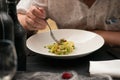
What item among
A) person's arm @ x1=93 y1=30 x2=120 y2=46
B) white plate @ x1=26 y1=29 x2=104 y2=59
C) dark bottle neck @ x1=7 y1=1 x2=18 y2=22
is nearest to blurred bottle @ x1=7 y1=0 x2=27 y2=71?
dark bottle neck @ x1=7 y1=1 x2=18 y2=22

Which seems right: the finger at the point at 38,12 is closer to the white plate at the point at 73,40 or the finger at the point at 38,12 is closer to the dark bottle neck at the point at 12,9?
the white plate at the point at 73,40

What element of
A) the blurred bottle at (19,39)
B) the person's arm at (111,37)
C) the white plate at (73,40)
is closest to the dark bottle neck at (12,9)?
the blurred bottle at (19,39)

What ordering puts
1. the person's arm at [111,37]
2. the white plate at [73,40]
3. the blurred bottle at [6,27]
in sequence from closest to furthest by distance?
the blurred bottle at [6,27] < the white plate at [73,40] < the person's arm at [111,37]

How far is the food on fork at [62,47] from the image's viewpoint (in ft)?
3.56

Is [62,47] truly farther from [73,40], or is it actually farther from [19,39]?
[19,39]

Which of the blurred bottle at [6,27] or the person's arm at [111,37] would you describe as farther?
the person's arm at [111,37]

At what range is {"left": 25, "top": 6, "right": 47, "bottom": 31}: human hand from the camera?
113 cm

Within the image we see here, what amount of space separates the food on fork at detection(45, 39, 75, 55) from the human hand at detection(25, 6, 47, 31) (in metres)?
0.12

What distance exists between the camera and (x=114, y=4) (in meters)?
1.48

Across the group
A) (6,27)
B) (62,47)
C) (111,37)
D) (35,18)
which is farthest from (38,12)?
(111,37)

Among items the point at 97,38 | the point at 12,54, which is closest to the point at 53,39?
the point at 97,38

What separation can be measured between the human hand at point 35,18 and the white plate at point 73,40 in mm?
52

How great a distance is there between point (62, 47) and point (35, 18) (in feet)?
0.61

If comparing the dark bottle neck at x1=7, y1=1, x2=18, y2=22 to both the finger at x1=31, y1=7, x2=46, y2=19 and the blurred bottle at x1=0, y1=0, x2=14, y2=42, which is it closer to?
the blurred bottle at x1=0, y1=0, x2=14, y2=42
